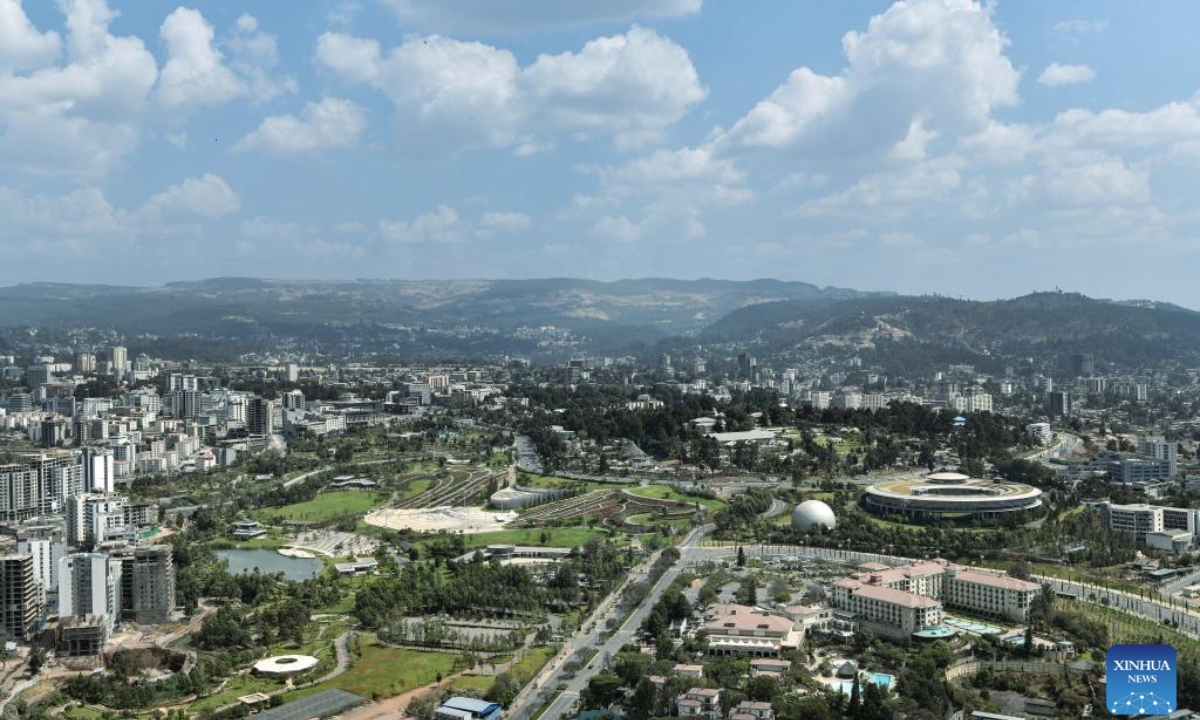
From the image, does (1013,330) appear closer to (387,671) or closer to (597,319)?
(597,319)

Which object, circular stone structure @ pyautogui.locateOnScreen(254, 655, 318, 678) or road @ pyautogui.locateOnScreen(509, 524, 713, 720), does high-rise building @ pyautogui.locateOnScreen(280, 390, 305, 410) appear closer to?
road @ pyautogui.locateOnScreen(509, 524, 713, 720)

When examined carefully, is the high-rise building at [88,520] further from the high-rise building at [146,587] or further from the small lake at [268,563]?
the high-rise building at [146,587]

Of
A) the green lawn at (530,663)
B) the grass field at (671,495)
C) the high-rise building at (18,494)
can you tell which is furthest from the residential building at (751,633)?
the high-rise building at (18,494)

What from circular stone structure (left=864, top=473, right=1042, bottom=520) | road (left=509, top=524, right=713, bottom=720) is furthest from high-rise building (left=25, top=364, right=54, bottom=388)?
road (left=509, top=524, right=713, bottom=720)

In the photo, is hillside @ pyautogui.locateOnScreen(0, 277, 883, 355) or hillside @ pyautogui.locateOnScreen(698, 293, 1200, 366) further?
hillside @ pyautogui.locateOnScreen(0, 277, 883, 355)

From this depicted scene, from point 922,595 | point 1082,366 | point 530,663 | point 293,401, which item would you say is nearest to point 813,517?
point 922,595
